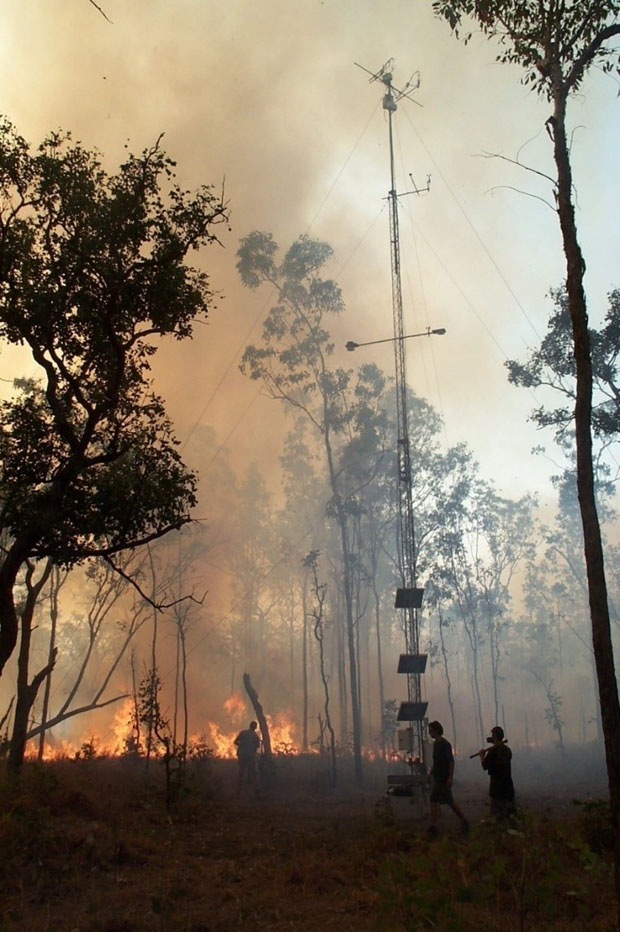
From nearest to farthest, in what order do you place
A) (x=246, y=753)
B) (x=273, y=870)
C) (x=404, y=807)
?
1. (x=273, y=870)
2. (x=404, y=807)
3. (x=246, y=753)

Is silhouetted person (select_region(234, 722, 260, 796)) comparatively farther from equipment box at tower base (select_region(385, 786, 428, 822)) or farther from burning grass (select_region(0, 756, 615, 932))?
equipment box at tower base (select_region(385, 786, 428, 822))

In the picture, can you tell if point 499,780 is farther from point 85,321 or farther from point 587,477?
point 85,321

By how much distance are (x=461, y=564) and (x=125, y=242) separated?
129 ft

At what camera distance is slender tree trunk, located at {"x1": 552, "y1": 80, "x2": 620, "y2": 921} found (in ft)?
23.5

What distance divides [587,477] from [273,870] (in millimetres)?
6670

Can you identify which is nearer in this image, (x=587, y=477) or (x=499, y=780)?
(x=587, y=477)

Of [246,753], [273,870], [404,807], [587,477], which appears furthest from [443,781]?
[246,753]

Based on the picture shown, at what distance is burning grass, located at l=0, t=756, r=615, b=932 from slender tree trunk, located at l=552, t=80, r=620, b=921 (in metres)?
1.25

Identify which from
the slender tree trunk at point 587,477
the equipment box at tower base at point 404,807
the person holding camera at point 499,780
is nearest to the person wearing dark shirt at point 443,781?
the person holding camera at point 499,780

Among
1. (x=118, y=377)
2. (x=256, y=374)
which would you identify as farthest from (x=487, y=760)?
(x=256, y=374)

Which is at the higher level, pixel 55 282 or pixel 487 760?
pixel 55 282

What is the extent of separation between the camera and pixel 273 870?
945 cm

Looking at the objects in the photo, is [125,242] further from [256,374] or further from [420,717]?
[256,374]

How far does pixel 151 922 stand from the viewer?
23.9ft
